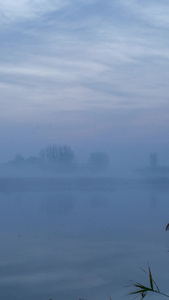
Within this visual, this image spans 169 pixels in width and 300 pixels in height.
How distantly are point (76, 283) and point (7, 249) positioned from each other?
2777mm

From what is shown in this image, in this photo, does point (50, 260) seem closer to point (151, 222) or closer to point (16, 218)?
point (151, 222)

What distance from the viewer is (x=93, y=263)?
316 inches

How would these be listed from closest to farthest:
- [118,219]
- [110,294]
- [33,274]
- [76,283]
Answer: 1. [110,294]
2. [76,283]
3. [33,274]
4. [118,219]

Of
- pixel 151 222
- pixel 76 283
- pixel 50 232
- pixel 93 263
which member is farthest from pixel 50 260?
pixel 151 222

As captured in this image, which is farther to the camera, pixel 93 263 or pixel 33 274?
pixel 93 263

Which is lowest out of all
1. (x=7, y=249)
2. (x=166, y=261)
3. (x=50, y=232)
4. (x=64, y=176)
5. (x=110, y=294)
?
(x=110, y=294)

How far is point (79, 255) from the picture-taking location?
28.5 ft

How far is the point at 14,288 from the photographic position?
6543 mm

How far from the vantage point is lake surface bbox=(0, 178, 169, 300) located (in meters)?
6.55

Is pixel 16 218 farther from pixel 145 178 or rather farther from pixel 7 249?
pixel 145 178

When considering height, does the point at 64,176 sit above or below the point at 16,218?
above

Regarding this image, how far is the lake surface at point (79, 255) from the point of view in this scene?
655cm

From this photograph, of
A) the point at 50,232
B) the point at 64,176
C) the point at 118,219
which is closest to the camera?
the point at 50,232

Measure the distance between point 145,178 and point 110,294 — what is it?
139 ft
